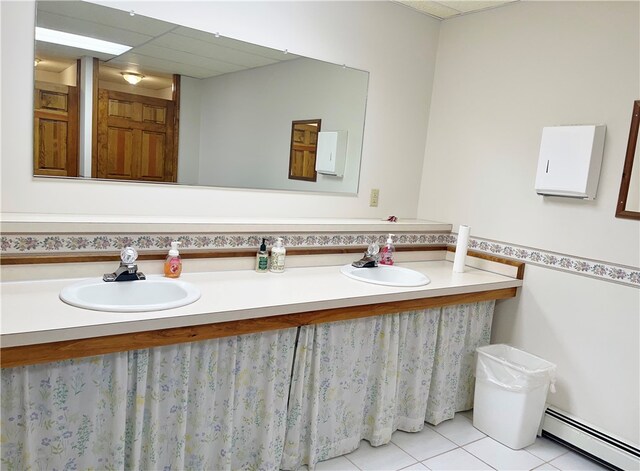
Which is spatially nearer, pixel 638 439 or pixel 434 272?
pixel 638 439

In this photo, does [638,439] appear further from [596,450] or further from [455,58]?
[455,58]

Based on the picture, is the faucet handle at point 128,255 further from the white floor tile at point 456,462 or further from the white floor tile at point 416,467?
the white floor tile at point 456,462

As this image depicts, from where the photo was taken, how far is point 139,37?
212 centimetres

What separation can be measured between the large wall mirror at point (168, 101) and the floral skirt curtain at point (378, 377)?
0.93 meters

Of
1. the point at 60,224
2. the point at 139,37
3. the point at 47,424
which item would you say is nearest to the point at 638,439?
the point at 47,424

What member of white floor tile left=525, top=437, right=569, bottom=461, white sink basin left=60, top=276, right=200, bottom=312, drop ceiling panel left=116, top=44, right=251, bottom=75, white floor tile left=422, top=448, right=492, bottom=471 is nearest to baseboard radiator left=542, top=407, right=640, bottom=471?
white floor tile left=525, top=437, right=569, bottom=461

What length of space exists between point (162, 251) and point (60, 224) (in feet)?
1.36

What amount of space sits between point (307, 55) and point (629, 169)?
170cm

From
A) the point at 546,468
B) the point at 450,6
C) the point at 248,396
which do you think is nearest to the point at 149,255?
the point at 248,396

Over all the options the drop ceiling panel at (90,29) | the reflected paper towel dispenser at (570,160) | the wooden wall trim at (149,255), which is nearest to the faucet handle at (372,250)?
the wooden wall trim at (149,255)

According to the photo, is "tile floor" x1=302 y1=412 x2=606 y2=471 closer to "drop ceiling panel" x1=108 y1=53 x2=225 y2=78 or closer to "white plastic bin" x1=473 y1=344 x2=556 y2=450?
"white plastic bin" x1=473 y1=344 x2=556 y2=450

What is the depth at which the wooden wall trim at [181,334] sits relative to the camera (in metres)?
1.40

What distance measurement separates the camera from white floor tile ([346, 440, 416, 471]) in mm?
2268

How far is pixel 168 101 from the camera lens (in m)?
2.23
